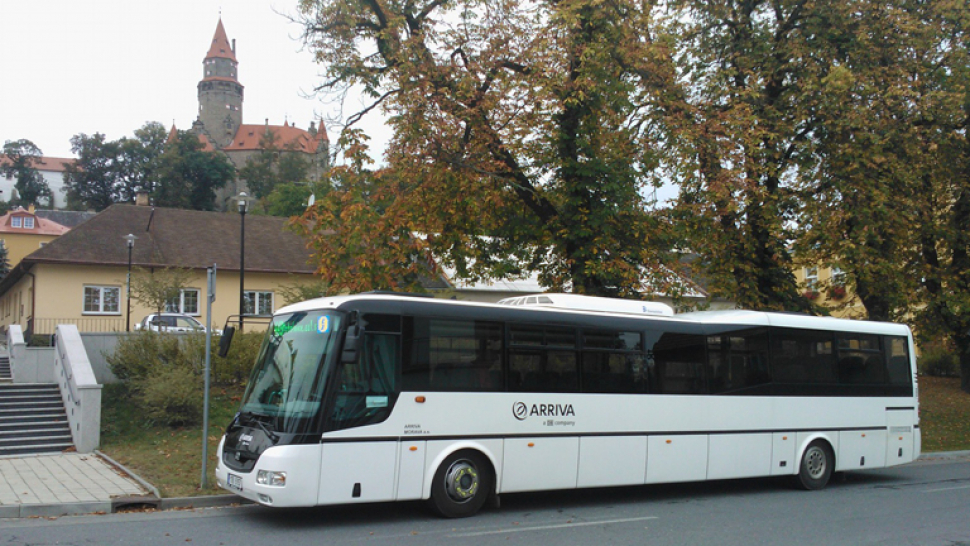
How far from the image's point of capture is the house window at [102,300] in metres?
35.2

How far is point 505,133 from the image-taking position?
55.3 ft

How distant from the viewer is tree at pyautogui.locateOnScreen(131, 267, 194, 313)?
21500 mm

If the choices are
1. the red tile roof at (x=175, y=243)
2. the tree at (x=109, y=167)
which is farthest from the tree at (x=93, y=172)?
the red tile roof at (x=175, y=243)

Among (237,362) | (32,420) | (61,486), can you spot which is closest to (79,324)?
(237,362)

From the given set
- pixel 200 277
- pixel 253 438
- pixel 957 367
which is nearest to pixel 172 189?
pixel 200 277

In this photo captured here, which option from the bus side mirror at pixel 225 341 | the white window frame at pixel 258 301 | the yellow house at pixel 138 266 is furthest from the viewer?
the white window frame at pixel 258 301

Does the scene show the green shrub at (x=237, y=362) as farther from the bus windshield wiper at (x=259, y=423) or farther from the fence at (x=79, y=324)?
the fence at (x=79, y=324)

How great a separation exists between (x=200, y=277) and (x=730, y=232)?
2839cm

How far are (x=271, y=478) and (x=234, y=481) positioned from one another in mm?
816

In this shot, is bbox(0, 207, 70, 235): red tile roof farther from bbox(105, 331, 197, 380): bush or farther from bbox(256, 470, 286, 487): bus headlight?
bbox(256, 470, 286, 487): bus headlight

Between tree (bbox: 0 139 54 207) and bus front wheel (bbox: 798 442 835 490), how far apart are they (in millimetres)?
127249

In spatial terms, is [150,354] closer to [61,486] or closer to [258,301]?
[61,486]

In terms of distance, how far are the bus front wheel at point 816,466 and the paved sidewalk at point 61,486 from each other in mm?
10607

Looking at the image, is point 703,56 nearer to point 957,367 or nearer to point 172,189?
point 957,367
